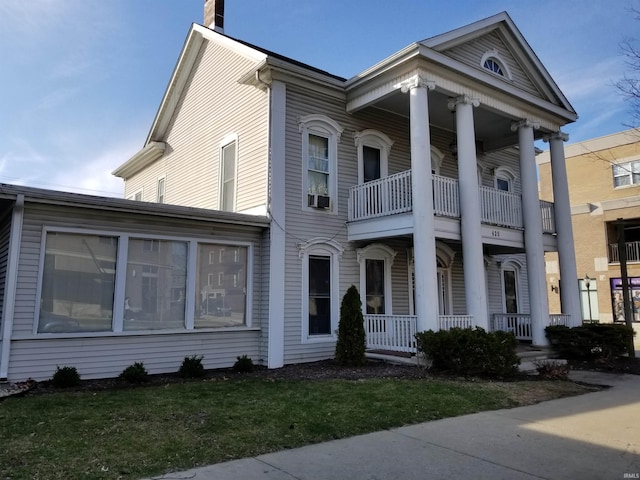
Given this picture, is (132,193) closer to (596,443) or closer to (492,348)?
(492,348)

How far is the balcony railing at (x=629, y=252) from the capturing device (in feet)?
91.0

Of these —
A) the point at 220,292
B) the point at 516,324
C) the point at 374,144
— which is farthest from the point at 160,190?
the point at 516,324

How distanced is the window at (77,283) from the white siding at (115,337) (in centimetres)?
20

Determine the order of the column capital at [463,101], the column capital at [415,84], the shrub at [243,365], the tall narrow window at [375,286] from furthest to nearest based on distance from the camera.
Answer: the tall narrow window at [375,286]
the column capital at [463,101]
the column capital at [415,84]
the shrub at [243,365]

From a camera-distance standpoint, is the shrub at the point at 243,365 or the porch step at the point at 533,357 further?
the porch step at the point at 533,357

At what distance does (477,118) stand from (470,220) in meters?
4.58

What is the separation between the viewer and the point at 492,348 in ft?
32.3

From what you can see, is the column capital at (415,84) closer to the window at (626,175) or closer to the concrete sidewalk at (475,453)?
the concrete sidewalk at (475,453)

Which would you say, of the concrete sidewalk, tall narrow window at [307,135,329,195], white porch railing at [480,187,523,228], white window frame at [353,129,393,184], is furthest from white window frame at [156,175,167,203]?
the concrete sidewalk

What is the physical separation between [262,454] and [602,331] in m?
11.4

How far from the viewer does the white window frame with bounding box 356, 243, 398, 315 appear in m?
13.0

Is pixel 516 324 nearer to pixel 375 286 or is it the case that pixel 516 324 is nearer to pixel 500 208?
pixel 500 208

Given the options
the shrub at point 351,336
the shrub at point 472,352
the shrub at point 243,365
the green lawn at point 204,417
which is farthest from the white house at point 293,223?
the green lawn at point 204,417

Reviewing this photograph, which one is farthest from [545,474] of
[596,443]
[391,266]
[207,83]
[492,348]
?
[207,83]
